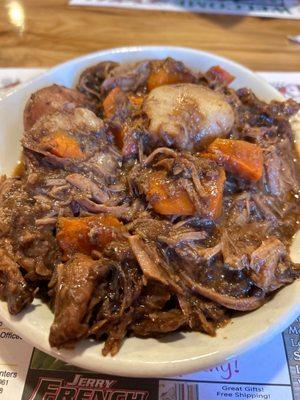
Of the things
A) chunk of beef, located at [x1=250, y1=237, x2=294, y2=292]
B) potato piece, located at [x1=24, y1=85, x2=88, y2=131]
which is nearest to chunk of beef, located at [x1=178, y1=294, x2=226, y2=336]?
chunk of beef, located at [x1=250, y1=237, x2=294, y2=292]

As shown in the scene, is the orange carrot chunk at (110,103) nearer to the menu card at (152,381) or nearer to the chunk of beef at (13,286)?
the chunk of beef at (13,286)

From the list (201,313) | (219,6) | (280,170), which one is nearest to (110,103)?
(280,170)

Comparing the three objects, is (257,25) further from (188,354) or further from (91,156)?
(188,354)

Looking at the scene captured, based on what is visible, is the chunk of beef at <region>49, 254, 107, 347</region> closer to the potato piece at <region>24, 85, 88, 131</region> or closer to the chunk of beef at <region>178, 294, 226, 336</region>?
the chunk of beef at <region>178, 294, 226, 336</region>

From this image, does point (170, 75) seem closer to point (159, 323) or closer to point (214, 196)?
point (214, 196)

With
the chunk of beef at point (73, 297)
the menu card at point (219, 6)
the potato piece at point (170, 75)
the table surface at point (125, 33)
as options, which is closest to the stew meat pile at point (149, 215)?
the chunk of beef at point (73, 297)

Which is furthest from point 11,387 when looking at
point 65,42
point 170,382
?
point 65,42
